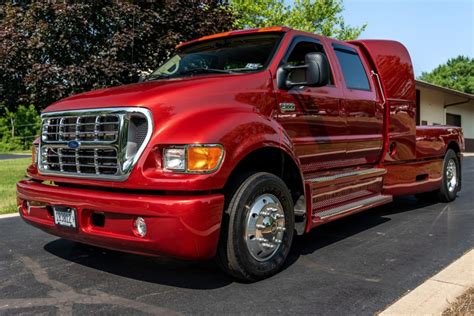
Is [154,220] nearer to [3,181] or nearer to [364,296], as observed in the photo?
[364,296]

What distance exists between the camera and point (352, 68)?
550 centimetres

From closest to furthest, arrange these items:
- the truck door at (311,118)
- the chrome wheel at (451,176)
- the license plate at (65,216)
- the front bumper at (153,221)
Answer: the front bumper at (153,221) → the license plate at (65,216) → the truck door at (311,118) → the chrome wheel at (451,176)

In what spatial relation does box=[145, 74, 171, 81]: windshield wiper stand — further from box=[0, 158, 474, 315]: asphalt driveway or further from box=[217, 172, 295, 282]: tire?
box=[0, 158, 474, 315]: asphalt driveway

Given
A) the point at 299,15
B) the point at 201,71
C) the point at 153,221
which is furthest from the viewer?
the point at 299,15

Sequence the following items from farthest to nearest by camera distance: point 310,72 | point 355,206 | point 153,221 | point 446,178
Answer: point 446,178, point 355,206, point 310,72, point 153,221

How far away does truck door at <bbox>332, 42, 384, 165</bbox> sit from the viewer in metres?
5.17

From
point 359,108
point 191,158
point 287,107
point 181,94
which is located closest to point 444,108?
point 359,108

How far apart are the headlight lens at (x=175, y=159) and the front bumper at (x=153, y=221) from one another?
0.66 ft

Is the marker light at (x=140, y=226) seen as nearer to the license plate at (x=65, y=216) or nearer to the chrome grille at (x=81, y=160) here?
the chrome grille at (x=81, y=160)

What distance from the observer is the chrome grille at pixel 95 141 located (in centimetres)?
339

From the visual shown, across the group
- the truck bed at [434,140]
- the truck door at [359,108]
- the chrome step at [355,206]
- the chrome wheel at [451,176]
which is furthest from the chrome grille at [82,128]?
the chrome wheel at [451,176]

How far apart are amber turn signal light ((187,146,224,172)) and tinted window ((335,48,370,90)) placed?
2.45 m

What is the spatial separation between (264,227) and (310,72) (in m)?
1.41

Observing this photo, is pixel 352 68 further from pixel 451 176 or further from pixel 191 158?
pixel 451 176
